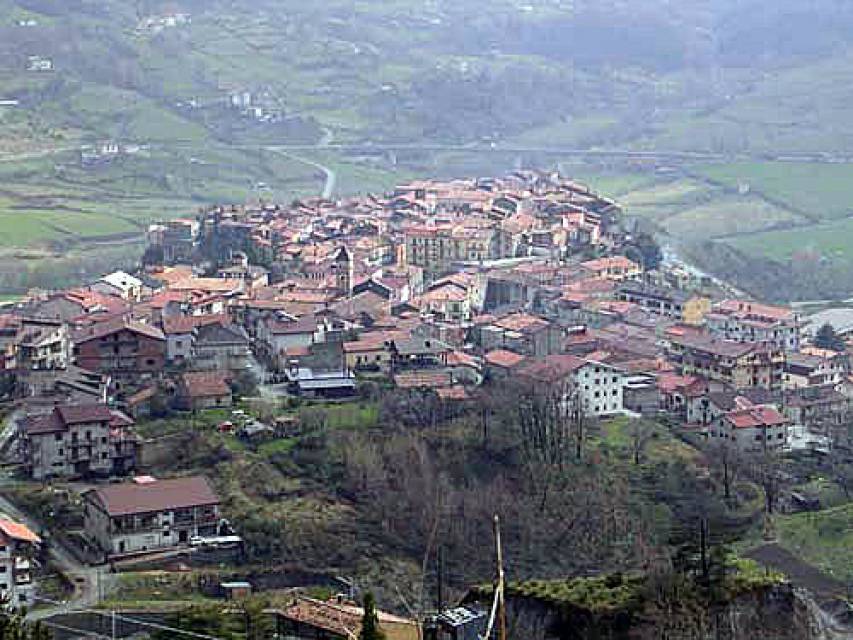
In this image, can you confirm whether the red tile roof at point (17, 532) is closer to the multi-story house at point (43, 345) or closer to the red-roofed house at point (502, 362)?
the multi-story house at point (43, 345)

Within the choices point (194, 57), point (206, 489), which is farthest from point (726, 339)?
point (194, 57)

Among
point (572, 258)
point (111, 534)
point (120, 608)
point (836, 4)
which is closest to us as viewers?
point (120, 608)

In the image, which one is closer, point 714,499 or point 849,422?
point 714,499

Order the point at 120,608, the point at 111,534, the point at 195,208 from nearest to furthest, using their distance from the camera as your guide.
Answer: the point at 120,608
the point at 111,534
the point at 195,208

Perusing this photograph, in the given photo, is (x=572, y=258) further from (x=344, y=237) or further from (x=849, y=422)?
(x=849, y=422)

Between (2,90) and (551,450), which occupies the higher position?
(2,90)

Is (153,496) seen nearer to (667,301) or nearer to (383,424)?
(383,424)
